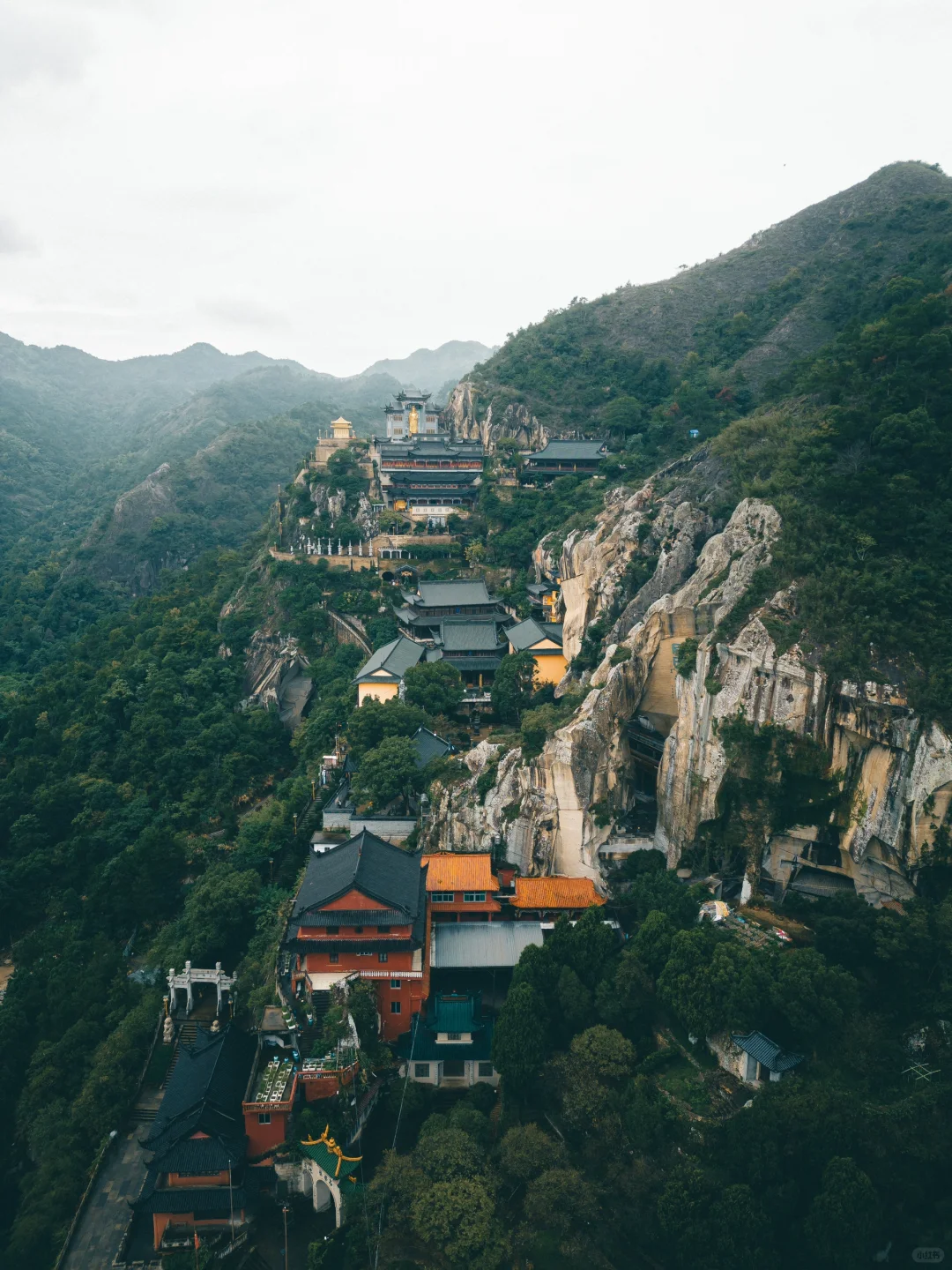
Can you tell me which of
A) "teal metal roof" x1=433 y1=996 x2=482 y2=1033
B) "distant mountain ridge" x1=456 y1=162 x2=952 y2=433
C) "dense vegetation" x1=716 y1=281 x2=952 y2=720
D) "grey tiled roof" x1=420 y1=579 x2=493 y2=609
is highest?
"distant mountain ridge" x1=456 y1=162 x2=952 y2=433

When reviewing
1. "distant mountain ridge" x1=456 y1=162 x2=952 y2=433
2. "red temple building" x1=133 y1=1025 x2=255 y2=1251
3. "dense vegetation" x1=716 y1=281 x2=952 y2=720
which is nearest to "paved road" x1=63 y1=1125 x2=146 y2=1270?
"red temple building" x1=133 y1=1025 x2=255 y2=1251

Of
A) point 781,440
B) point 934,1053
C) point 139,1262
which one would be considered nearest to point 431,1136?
point 139,1262

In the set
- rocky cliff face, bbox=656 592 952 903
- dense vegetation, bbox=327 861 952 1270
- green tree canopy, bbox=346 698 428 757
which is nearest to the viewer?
dense vegetation, bbox=327 861 952 1270

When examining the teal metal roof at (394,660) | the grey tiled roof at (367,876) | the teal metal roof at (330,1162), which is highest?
the teal metal roof at (394,660)

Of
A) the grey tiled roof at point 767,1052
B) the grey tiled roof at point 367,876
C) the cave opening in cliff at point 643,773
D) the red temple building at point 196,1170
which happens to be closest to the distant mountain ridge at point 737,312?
the cave opening in cliff at point 643,773

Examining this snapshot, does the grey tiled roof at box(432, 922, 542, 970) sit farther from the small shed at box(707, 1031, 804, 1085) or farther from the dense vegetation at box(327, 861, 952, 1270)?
the small shed at box(707, 1031, 804, 1085)

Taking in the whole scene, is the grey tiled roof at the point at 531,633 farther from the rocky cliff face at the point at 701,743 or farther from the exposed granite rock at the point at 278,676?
the exposed granite rock at the point at 278,676

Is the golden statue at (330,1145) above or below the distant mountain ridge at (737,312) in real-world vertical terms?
below
